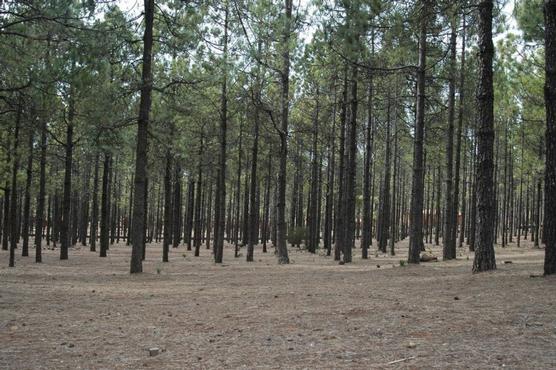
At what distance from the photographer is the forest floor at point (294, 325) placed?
4723mm

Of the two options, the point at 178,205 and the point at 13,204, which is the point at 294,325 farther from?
the point at 178,205

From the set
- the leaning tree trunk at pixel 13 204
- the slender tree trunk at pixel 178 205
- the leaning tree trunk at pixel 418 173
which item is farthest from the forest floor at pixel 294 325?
the slender tree trunk at pixel 178 205

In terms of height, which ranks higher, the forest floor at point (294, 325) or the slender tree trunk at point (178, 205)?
the slender tree trunk at point (178, 205)

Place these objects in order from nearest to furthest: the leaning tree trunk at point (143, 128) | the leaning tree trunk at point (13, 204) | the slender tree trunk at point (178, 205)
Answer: the leaning tree trunk at point (143, 128) → the leaning tree trunk at point (13, 204) → the slender tree trunk at point (178, 205)

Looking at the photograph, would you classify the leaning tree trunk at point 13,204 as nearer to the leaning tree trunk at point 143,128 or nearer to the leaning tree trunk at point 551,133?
the leaning tree trunk at point 143,128

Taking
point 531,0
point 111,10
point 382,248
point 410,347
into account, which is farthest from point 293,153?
point 410,347

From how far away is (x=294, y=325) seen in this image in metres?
6.23

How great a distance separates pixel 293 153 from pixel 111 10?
1975cm

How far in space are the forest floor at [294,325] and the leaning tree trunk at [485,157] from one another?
53 cm

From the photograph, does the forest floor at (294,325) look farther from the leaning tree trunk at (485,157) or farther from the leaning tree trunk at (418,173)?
the leaning tree trunk at (418,173)

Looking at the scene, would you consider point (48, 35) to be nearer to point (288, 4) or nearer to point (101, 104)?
point (101, 104)

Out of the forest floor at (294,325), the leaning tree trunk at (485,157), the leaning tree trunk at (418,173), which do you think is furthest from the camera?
the leaning tree trunk at (418,173)

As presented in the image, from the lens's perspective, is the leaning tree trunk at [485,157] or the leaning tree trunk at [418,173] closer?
the leaning tree trunk at [485,157]

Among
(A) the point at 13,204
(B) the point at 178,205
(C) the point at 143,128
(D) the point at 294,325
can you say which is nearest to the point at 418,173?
(C) the point at 143,128
